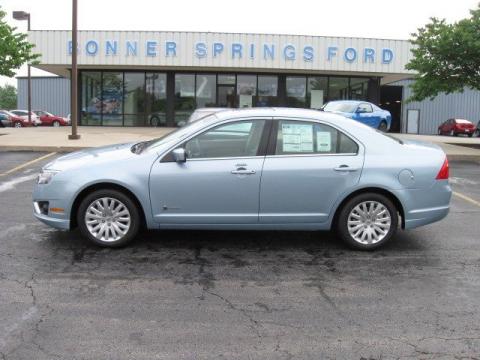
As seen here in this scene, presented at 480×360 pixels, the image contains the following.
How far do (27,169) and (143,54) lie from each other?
14.6 meters

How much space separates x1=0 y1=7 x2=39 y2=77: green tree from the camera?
1805 centimetres

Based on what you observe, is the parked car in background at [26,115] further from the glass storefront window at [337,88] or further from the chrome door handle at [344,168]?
the chrome door handle at [344,168]

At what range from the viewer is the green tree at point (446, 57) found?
703 inches

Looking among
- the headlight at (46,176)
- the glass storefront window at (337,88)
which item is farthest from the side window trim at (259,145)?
the glass storefront window at (337,88)

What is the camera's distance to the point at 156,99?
95.0ft

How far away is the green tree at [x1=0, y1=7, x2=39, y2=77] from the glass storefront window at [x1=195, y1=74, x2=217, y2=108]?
1112 cm

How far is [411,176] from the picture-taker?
5766 mm

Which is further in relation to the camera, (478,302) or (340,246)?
(340,246)

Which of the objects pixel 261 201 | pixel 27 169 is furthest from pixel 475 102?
pixel 261 201

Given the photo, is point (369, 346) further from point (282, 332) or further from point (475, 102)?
point (475, 102)

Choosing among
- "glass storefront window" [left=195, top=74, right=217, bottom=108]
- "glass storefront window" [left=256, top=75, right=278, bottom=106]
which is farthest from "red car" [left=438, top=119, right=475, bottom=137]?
"glass storefront window" [left=195, top=74, right=217, bottom=108]

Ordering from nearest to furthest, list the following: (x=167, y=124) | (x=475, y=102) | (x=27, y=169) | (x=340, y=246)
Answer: (x=340, y=246), (x=27, y=169), (x=167, y=124), (x=475, y=102)

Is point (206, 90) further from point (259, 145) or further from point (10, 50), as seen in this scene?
point (259, 145)

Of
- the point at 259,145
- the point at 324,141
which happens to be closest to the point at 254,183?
the point at 259,145
